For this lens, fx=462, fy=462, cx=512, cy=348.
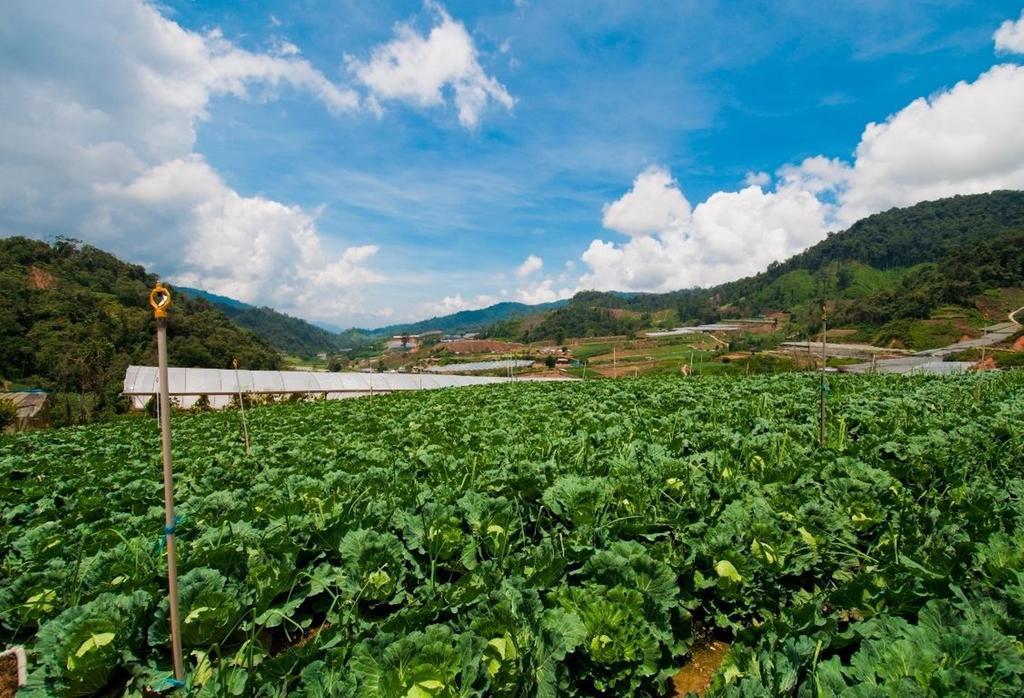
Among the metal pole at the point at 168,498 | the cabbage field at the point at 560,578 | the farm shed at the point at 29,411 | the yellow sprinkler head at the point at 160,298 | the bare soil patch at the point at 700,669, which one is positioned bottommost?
the farm shed at the point at 29,411

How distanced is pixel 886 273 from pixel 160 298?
432ft

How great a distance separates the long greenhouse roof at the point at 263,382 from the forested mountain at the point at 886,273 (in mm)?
62809

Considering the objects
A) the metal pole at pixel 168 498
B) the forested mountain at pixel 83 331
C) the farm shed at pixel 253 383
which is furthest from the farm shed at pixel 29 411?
the metal pole at pixel 168 498

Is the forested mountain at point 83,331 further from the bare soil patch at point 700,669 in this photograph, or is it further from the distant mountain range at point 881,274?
the bare soil patch at point 700,669

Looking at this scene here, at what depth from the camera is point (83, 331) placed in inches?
2008

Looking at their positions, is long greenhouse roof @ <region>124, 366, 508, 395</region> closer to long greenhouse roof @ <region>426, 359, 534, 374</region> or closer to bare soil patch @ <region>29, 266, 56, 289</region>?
long greenhouse roof @ <region>426, 359, 534, 374</region>

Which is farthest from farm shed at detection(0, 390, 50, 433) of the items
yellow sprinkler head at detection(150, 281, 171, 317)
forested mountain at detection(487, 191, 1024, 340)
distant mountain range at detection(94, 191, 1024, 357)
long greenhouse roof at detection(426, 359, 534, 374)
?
forested mountain at detection(487, 191, 1024, 340)

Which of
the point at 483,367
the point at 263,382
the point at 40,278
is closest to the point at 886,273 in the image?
the point at 483,367

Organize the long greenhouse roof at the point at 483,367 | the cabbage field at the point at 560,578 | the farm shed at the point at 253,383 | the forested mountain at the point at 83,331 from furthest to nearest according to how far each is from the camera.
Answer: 1. the long greenhouse roof at the point at 483,367
2. the forested mountain at the point at 83,331
3. the farm shed at the point at 253,383
4. the cabbage field at the point at 560,578

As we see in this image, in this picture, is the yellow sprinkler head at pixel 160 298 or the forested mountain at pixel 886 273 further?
the forested mountain at pixel 886 273

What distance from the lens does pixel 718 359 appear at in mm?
56594

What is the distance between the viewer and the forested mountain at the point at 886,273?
63.9m

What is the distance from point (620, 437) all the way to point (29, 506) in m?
7.63

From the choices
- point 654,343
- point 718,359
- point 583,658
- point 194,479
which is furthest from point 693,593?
point 654,343
